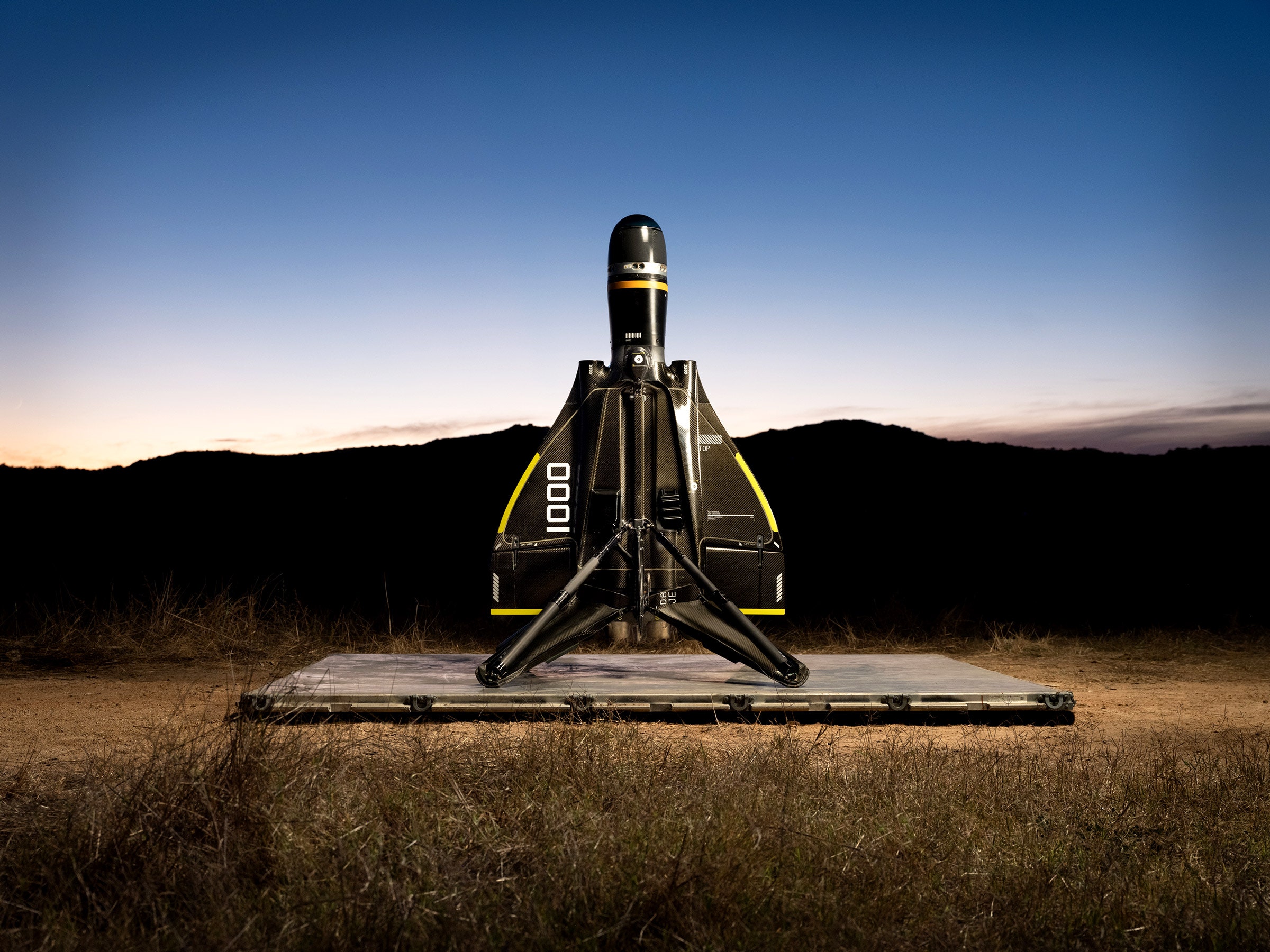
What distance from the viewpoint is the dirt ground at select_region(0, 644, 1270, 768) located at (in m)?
7.25

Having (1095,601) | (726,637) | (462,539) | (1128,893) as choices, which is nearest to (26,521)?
(462,539)

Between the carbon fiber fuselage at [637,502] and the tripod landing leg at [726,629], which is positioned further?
the carbon fiber fuselage at [637,502]

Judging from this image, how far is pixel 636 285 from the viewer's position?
28.6ft

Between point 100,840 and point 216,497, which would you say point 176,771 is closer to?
point 100,840

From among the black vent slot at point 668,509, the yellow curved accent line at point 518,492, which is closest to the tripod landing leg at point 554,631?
the black vent slot at point 668,509

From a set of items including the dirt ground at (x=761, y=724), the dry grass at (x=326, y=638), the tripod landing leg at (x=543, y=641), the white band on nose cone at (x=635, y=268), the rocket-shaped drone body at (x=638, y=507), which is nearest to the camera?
the dirt ground at (x=761, y=724)

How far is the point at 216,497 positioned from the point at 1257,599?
27366 millimetres

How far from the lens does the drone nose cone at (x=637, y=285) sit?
28.6ft

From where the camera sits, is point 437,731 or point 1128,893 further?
point 437,731

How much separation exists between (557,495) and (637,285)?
1690 millimetres

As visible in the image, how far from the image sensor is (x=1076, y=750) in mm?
6922

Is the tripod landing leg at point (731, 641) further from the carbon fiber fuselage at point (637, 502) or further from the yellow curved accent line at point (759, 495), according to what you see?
the yellow curved accent line at point (759, 495)

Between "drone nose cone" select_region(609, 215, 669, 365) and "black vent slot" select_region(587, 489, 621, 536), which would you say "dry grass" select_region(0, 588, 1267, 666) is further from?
"drone nose cone" select_region(609, 215, 669, 365)

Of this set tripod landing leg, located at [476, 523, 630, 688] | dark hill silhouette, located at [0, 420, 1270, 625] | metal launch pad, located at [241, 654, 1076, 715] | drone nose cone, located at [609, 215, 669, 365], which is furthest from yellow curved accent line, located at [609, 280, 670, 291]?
dark hill silhouette, located at [0, 420, 1270, 625]
